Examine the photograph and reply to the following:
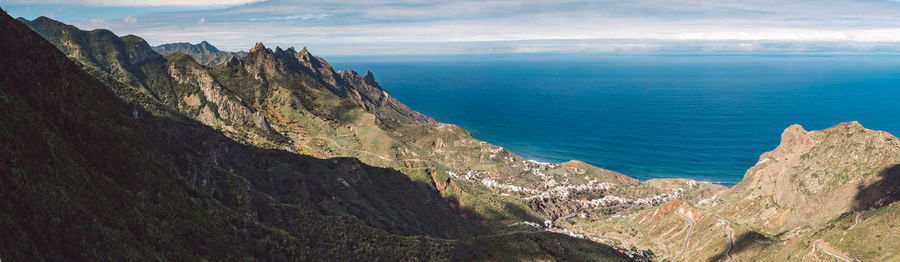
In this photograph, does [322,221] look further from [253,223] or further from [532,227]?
[532,227]

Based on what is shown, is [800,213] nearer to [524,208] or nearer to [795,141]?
[795,141]

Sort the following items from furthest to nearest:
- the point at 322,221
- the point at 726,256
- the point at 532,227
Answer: the point at 532,227 → the point at 726,256 → the point at 322,221

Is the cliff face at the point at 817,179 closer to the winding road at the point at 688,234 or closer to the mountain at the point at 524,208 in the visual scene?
the mountain at the point at 524,208

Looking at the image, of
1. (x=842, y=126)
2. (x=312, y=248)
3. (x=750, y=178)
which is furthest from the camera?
(x=750, y=178)

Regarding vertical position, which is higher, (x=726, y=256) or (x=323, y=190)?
(x=323, y=190)

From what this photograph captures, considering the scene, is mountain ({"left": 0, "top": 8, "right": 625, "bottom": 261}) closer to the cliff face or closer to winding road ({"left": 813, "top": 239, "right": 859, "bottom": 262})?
winding road ({"left": 813, "top": 239, "right": 859, "bottom": 262})

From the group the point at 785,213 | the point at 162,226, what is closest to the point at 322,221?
the point at 162,226

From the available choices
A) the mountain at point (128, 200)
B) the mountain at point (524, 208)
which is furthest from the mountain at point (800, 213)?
the mountain at point (128, 200)
